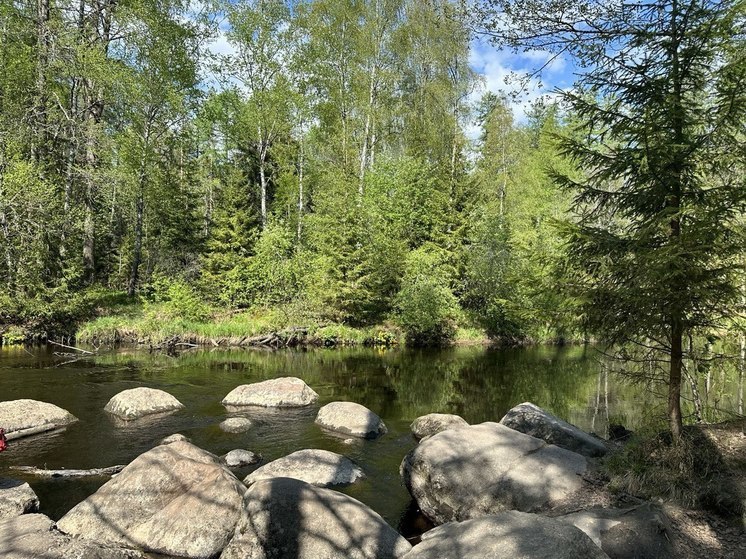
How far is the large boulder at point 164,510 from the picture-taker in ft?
19.9

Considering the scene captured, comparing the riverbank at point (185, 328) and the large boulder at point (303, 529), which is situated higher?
the riverbank at point (185, 328)

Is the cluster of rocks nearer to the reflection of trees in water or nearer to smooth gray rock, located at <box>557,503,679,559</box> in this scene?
smooth gray rock, located at <box>557,503,679,559</box>

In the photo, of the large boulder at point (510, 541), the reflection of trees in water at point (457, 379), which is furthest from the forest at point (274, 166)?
the large boulder at point (510, 541)

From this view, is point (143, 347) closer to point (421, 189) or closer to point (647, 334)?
point (421, 189)

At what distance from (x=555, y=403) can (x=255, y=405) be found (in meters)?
8.87

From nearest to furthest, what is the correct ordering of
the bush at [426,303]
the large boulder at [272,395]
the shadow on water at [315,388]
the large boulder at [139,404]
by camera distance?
the shadow on water at [315,388] → the large boulder at [139,404] → the large boulder at [272,395] → the bush at [426,303]

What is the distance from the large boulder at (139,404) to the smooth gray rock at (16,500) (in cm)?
440

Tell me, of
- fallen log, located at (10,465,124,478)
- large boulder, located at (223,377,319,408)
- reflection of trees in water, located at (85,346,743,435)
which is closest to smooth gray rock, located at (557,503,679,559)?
reflection of trees in water, located at (85,346,743,435)

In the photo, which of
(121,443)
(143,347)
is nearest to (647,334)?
(121,443)

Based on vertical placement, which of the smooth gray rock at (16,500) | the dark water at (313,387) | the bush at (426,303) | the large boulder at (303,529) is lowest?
the dark water at (313,387)

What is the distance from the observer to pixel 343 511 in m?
5.81

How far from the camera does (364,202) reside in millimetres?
28250

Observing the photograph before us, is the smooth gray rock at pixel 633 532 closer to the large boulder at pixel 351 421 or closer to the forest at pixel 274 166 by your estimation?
the large boulder at pixel 351 421

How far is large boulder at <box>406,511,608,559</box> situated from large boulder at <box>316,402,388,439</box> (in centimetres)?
628
